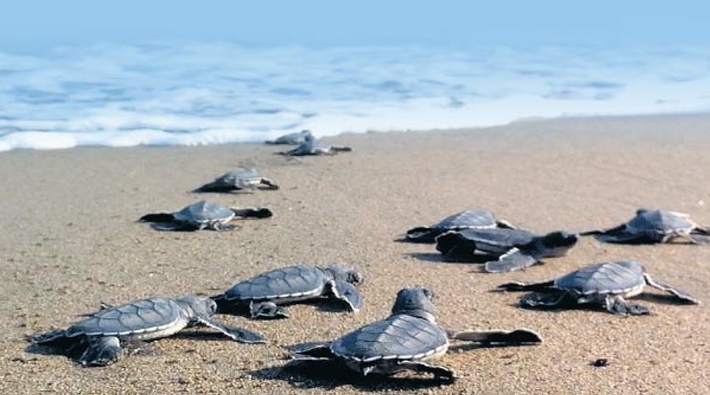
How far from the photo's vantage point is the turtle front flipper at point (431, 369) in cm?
387

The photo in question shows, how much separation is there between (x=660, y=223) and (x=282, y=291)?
2723 millimetres

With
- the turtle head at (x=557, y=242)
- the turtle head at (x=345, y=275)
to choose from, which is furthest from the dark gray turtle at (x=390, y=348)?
the turtle head at (x=557, y=242)

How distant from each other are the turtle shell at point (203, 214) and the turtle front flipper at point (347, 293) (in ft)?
6.47

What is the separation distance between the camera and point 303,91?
52.1 feet

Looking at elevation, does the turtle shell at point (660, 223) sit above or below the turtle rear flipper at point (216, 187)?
below

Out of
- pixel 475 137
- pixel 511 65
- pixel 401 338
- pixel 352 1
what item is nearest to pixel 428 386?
pixel 401 338

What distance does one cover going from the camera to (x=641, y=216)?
6.47 m

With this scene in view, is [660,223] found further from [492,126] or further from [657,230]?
[492,126]

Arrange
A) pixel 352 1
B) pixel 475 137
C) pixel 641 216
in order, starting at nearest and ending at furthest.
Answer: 1. pixel 641 216
2. pixel 475 137
3. pixel 352 1

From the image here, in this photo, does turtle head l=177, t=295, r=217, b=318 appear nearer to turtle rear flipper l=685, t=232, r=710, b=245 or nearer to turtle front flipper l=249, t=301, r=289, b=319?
turtle front flipper l=249, t=301, r=289, b=319

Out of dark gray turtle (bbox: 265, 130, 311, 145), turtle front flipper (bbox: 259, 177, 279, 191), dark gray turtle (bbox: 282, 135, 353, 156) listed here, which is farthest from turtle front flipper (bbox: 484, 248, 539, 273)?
dark gray turtle (bbox: 265, 130, 311, 145)

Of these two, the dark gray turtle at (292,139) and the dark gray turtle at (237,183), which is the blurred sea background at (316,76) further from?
the dark gray turtle at (237,183)

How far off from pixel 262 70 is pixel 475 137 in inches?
345

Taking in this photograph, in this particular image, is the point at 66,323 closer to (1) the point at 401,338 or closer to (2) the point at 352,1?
(1) the point at 401,338
